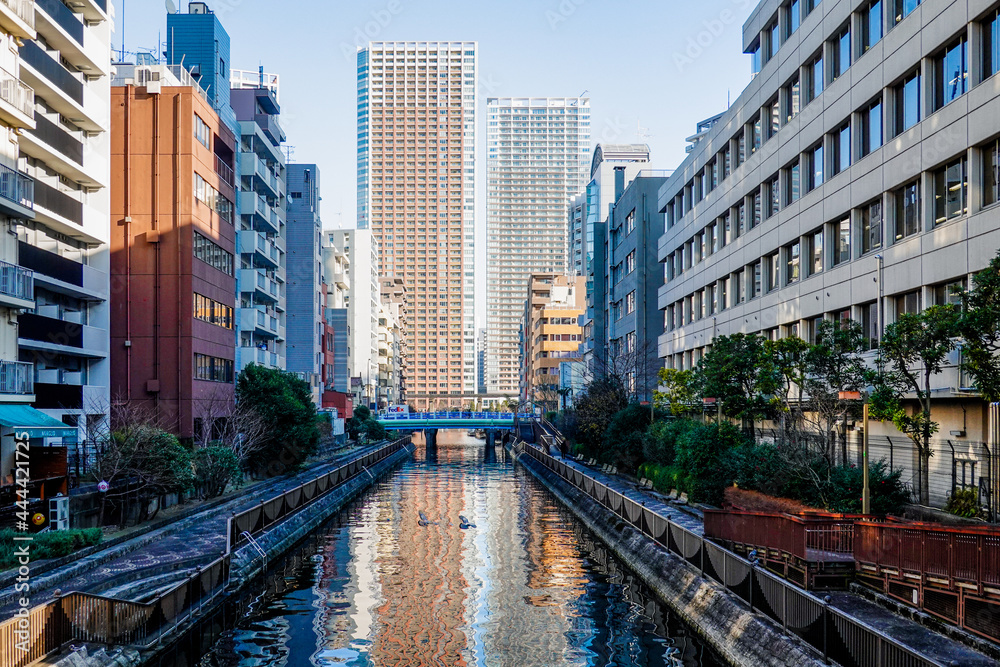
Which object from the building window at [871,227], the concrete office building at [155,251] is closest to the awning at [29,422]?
the concrete office building at [155,251]

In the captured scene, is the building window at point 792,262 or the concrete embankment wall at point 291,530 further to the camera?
the building window at point 792,262

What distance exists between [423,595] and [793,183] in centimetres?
2821

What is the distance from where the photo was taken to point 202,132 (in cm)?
5356

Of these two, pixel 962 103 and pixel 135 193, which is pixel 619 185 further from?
pixel 962 103

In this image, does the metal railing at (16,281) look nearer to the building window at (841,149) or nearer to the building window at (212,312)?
the building window at (212,312)

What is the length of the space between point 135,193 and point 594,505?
30402 millimetres

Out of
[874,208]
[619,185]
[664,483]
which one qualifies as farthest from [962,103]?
[619,185]

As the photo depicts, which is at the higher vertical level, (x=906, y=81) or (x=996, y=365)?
(x=906, y=81)

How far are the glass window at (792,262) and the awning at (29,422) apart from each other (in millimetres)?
32131

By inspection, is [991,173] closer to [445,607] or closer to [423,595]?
[445,607]

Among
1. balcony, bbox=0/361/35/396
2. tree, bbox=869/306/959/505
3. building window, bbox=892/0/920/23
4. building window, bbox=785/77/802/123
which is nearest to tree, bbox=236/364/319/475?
balcony, bbox=0/361/35/396

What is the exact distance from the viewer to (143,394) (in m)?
50.8

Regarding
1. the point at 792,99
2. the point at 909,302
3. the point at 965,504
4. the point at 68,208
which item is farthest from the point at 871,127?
the point at 68,208

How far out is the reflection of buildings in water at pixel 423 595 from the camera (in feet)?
66.2
